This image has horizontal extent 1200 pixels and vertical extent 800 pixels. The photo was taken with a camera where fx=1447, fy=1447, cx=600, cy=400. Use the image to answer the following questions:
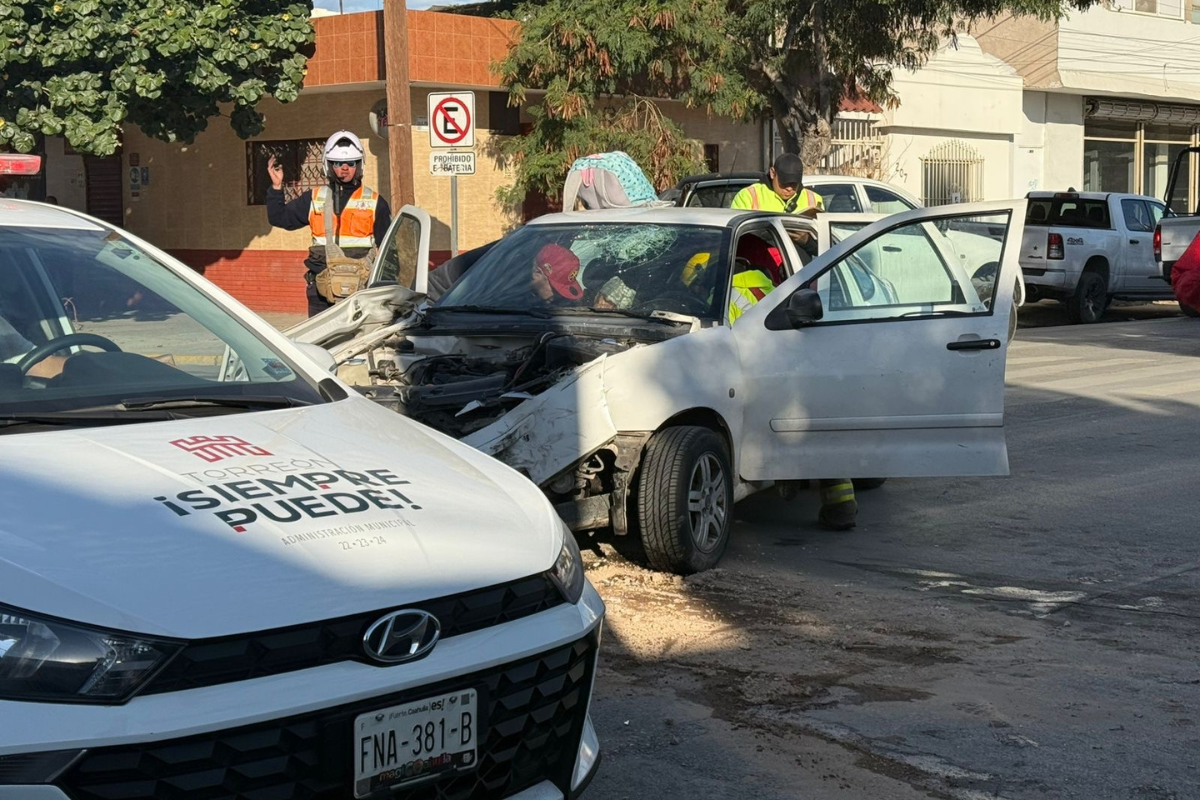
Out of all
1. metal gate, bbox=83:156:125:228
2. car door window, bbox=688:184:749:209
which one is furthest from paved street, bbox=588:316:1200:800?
metal gate, bbox=83:156:125:228

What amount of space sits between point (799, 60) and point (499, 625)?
60.4 feet

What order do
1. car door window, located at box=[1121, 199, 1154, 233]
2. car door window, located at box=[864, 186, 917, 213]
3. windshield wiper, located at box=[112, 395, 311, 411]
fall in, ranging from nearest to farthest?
windshield wiper, located at box=[112, 395, 311, 411] < car door window, located at box=[864, 186, 917, 213] < car door window, located at box=[1121, 199, 1154, 233]

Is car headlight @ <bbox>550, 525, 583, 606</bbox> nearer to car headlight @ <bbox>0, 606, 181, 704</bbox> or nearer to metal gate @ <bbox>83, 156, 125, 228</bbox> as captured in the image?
car headlight @ <bbox>0, 606, 181, 704</bbox>

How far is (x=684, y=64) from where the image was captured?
20.8 m

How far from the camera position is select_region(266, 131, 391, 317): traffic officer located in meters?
9.91

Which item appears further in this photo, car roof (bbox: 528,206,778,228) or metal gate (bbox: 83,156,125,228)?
metal gate (bbox: 83,156,125,228)

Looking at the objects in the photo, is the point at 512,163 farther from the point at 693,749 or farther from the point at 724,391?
the point at 693,749

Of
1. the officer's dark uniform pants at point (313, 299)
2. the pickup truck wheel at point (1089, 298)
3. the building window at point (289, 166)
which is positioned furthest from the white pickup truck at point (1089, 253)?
the officer's dark uniform pants at point (313, 299)

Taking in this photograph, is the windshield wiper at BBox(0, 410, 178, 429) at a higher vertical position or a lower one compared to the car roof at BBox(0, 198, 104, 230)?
lower

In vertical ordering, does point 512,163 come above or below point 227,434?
above

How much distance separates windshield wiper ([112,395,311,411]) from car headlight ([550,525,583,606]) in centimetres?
86

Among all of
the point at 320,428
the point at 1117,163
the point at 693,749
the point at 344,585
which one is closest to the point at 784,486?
the point at 693,749

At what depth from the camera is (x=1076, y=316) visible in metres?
20.7

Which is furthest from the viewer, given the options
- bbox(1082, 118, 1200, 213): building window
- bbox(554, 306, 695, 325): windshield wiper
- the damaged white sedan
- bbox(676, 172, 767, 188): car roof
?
bbox(1082, 118, 1200, 213): building window
